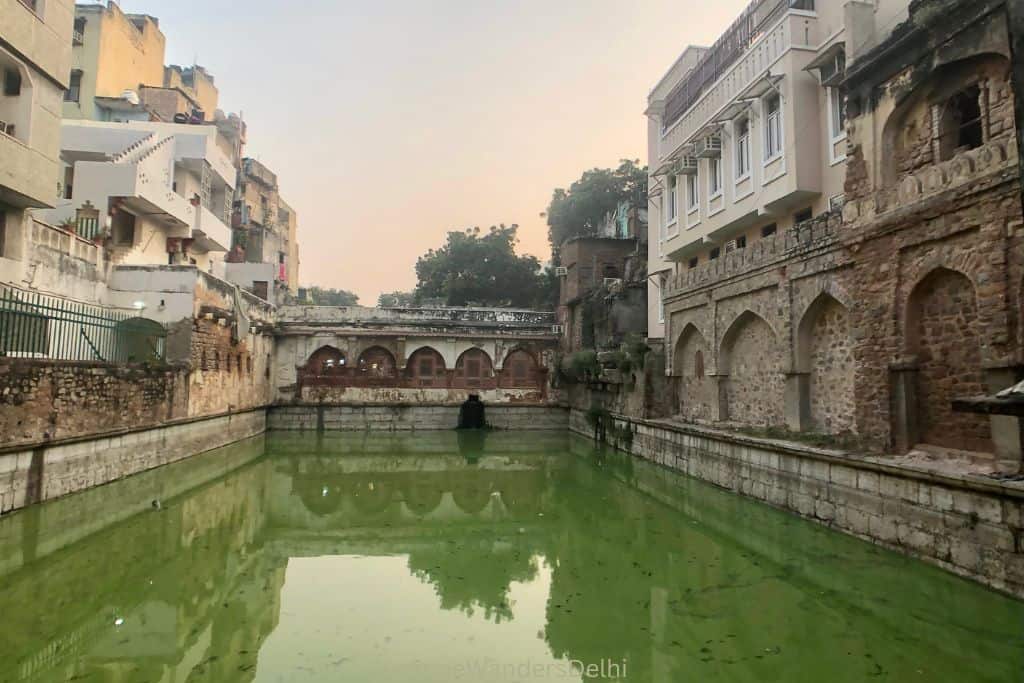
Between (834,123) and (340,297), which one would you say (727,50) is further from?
(340,297)

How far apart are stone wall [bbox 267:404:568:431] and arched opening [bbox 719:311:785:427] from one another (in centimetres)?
1118

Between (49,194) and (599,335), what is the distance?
1573cm

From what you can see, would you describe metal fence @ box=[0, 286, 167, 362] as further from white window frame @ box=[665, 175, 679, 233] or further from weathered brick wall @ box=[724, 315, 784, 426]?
white window frame @ box=[665, 175, 679, 233]

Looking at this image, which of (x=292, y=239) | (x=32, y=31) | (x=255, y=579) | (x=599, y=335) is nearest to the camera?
(x=255, y=579)

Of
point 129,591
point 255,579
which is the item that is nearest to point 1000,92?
point 255,579

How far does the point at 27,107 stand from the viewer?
10281 millimetres

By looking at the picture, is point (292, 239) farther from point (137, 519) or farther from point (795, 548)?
point (795, 548)

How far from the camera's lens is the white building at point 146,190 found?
15.1 meters

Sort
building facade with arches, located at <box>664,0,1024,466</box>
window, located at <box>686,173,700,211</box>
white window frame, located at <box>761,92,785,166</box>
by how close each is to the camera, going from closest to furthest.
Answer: building facade with arches, located at <box>664,0,1024,466</box> → white window frame, located at <box>761,92,785,166</box> → window, located at <box>686,173,700,211</box>

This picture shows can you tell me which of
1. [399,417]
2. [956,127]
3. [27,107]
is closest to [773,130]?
[956,127]

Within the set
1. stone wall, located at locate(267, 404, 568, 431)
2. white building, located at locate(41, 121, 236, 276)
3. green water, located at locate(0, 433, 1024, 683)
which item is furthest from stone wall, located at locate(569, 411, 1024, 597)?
white building, located at locate(41, 121, 236, 276)

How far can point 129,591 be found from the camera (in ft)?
19.2

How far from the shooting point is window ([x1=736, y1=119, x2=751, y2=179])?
535 inches

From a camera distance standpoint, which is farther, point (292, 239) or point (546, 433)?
point (292, 239)
